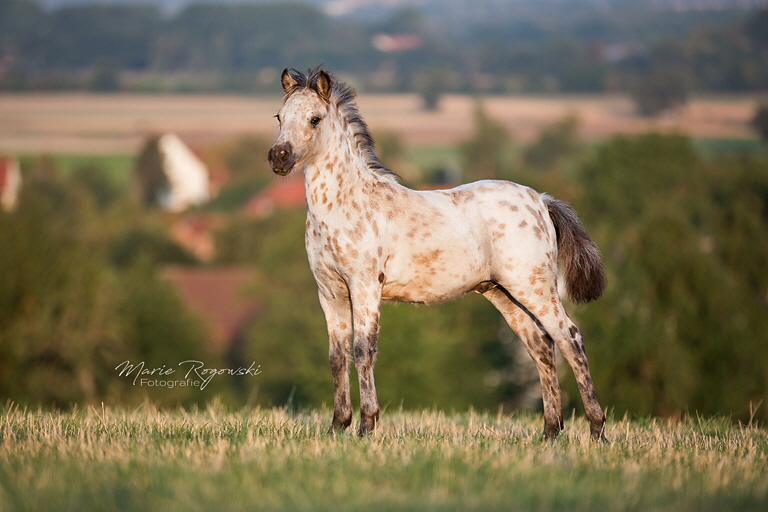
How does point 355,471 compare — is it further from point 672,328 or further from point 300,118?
point 672,328

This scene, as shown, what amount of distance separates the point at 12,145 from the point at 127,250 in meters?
82.1

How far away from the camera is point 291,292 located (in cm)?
6462

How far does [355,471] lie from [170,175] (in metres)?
141

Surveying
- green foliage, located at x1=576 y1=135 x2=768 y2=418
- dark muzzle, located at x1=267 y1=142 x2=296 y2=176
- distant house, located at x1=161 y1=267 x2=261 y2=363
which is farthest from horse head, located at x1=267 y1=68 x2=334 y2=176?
distant house, located at x1=161 y1=267 x2=261 y2=363

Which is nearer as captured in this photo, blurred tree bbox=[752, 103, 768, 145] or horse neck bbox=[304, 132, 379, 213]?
horse neck bbox=[304, 132, 379, 213]

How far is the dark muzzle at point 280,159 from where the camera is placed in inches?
281

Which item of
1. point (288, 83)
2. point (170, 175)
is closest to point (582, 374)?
point (288, 83)

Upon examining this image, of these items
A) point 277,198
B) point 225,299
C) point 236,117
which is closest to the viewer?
point 225,299

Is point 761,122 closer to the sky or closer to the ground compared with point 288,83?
closer to the sky

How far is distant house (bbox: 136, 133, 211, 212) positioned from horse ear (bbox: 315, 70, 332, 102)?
126 metres

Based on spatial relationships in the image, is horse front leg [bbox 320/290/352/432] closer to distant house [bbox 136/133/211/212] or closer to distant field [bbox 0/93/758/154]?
distant field [bbox 0/93/758/154]

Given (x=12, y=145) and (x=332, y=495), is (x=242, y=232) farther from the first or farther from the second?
(x=332, y=495)

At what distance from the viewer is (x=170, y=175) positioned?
141625mm

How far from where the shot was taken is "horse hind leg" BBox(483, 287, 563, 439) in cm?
809
